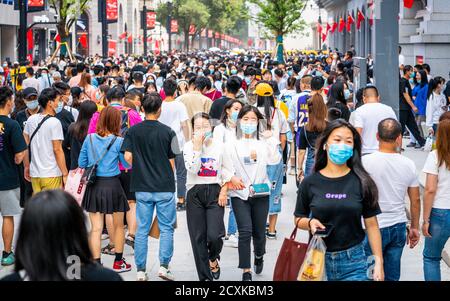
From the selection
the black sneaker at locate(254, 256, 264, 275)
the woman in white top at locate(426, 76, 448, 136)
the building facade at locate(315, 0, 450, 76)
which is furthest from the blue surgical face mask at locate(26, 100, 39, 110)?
the woman in white top at locate(426, 76, 448, 136)

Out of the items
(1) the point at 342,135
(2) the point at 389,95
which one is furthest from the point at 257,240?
(2) the point at 389,95

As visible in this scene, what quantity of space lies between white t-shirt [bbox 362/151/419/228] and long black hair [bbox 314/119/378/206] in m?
0.69

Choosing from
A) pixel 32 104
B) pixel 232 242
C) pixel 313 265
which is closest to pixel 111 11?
pixel 32 104

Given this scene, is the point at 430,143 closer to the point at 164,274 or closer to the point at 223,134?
the point at 223,134

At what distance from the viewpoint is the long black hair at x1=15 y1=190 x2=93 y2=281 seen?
358 centimetres

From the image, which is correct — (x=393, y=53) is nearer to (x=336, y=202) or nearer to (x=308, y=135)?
(x=308, y=135)

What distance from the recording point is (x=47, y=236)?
357 cm

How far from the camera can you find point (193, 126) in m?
8.27

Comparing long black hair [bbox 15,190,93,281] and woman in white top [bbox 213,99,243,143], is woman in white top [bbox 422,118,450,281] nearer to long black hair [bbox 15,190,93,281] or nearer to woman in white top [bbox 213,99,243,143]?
woman in white top [bbox 213,99,243,143]

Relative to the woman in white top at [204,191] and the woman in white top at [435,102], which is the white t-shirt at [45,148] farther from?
the woman in white top at [435,102]

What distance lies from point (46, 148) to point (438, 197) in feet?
14.3

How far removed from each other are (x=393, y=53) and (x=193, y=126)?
6.14 meters

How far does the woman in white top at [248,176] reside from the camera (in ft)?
26.2

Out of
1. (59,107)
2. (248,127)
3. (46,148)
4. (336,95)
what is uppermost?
(336,95)
